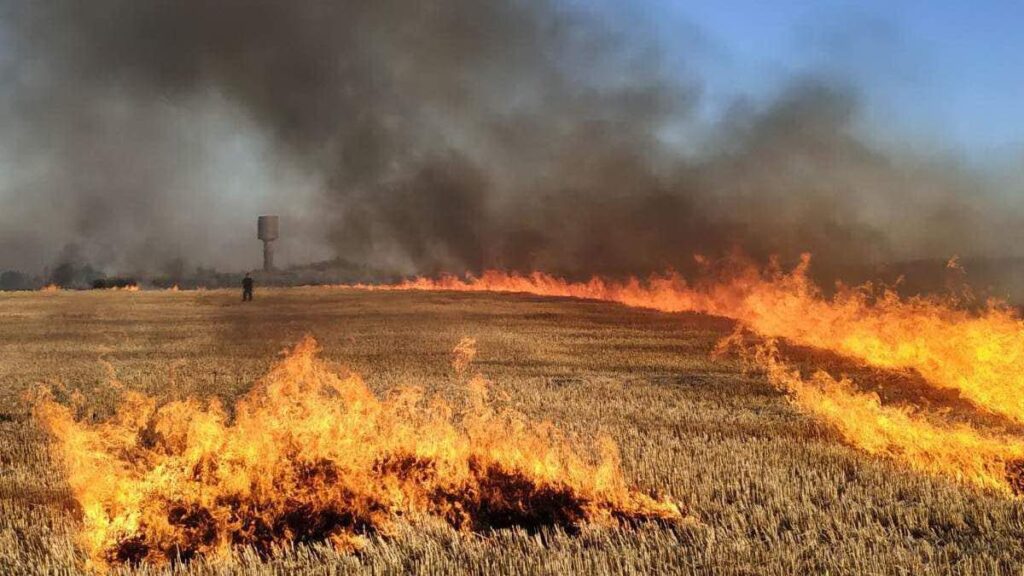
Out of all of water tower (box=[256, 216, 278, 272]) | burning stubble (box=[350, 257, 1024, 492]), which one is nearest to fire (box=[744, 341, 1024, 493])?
burning stubble (box=[350, 257, 1024, 492])

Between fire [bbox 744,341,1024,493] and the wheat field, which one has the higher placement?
fire [bbox 744,341,1024,493]

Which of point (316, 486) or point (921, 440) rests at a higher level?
point (921, 440)

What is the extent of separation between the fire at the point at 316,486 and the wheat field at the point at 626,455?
0.43 m

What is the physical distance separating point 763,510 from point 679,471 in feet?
6.12

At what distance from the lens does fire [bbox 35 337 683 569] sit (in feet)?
27.5

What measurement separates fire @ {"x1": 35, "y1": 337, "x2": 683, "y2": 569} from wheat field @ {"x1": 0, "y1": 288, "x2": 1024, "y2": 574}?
1.41 feet

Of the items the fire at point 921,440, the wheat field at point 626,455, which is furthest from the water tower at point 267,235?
the fire at point 921,440

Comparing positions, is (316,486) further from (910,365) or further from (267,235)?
(267,235)

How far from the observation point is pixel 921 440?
1182 cm

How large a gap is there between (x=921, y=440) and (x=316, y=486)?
8.26 m

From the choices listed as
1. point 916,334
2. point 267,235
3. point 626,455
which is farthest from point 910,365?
point 267,235

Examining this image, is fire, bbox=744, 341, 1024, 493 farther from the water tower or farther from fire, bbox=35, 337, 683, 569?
the water tower

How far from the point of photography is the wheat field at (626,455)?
23.5 feet

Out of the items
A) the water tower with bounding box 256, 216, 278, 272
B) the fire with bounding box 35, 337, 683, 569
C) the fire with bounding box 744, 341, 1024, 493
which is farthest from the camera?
the water tower with bounding box 256, 216, 278, 272
